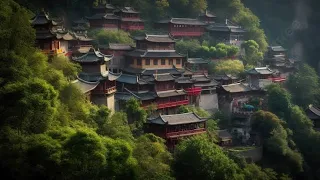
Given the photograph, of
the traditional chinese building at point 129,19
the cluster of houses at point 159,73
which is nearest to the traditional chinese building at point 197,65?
the cluster of houses at point 159,73

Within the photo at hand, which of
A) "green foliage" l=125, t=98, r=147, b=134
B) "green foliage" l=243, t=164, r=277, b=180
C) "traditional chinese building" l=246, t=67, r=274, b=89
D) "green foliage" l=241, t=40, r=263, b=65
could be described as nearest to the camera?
"green foliage" l=243, t=164, r=277, b=180

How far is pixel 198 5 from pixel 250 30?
6.81 meters

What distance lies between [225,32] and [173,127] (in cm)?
2193

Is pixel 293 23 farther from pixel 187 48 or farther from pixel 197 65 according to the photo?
pixel 197 65

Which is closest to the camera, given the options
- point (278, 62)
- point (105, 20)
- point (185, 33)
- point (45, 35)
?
point (45, 35)

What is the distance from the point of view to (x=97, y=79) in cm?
2881

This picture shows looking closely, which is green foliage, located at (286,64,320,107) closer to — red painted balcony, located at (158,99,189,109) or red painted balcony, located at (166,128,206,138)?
red painted balcony, located at (158,99,189,109)

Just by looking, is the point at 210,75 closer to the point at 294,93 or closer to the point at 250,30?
the point at 294,93

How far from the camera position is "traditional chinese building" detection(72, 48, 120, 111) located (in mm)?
28266

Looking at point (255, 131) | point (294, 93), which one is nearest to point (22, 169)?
point (255, 131)

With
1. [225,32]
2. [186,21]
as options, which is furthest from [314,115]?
[186,21]

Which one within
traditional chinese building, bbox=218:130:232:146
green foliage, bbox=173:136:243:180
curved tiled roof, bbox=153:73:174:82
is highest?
curved tiled roof, bbox=153:73:174:82

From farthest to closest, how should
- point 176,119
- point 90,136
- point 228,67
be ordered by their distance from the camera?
1. point 228,67
2. point 176,119
3. point 90,136

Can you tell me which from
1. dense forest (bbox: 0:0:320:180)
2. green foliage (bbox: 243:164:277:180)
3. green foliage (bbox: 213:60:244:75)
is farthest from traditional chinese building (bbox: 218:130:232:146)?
green foliage (bbox: 213:60:244:75)
